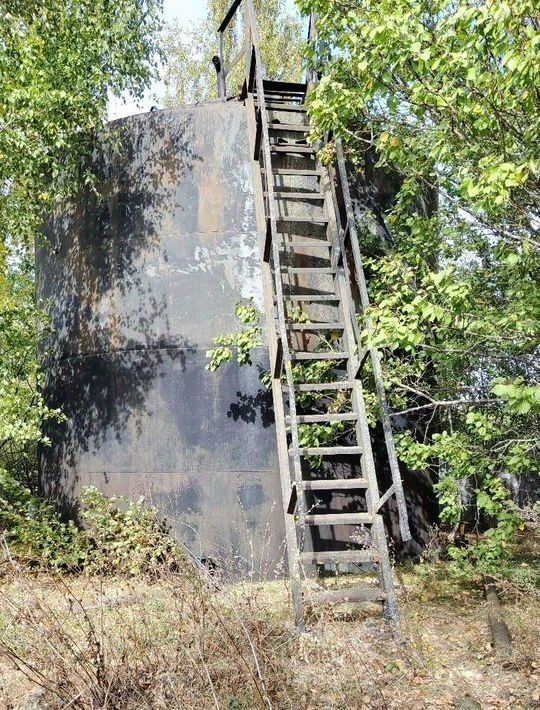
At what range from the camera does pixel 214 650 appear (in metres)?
4.30

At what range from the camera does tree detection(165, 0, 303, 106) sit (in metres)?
23.6

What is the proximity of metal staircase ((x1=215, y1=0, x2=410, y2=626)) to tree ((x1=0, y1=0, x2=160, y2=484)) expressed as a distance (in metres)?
2.07

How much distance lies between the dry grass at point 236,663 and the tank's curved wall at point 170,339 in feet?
7.60

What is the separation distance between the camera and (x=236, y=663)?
13.9 feet

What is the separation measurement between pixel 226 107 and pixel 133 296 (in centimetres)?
287

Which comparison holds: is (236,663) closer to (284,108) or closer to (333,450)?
(333,450)

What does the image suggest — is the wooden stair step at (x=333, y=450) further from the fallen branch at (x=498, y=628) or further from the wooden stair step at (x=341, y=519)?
the fallen branch at (x=498, y=628)

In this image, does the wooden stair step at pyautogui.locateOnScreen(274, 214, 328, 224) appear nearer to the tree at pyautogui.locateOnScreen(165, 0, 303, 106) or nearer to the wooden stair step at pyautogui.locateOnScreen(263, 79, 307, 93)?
the wooden stair step at pyautogui.locateOnScreen(263, 79, 307, 93)

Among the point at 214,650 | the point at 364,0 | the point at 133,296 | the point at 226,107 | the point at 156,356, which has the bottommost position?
the point at 214,650

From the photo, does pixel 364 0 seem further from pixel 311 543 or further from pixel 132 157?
pixel 311 543

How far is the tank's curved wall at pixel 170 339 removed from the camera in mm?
7770

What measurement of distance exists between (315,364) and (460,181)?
8.19 feet

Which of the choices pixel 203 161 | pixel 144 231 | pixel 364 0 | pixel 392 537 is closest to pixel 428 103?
pixel 364 0

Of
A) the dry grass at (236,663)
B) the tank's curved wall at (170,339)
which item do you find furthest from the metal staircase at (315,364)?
the dry grass at (236,663)
